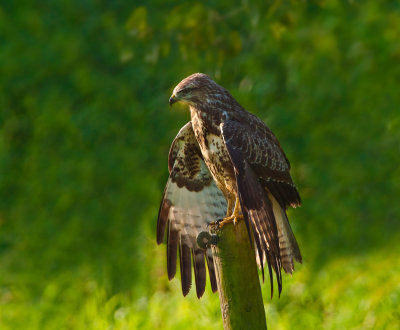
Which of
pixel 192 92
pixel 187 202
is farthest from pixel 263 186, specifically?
pixel 187 202

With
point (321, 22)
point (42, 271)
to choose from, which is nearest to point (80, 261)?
point (42, 271)

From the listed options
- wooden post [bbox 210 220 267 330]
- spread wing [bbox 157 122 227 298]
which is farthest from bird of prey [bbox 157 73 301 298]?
wooden post [bbox 210 220 267 330]

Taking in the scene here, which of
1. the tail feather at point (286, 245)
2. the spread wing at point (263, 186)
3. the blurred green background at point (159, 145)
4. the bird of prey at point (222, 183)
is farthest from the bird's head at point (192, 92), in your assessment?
the blurred green background at point (159, 145)

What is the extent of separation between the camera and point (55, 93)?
374 inches

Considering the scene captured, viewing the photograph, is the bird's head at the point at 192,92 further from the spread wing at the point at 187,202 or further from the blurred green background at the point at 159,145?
the blurred green background at the point at 159,145

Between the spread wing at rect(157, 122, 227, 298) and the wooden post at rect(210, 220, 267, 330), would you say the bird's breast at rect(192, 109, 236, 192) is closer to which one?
the spread wing at rect(157, 122, 227, 298)

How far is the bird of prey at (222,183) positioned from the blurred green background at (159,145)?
0.97 m

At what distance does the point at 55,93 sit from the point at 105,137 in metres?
1.07

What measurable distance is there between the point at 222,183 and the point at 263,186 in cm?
39

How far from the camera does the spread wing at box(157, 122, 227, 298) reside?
4.76 m

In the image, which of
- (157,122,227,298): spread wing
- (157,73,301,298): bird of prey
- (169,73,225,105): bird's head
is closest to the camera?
(157,73,301,298): bird of prey

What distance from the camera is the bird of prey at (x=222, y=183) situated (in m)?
3.90

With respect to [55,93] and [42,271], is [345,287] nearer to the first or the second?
[42,271]

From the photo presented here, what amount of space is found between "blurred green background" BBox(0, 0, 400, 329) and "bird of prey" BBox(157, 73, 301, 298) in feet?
3.18
